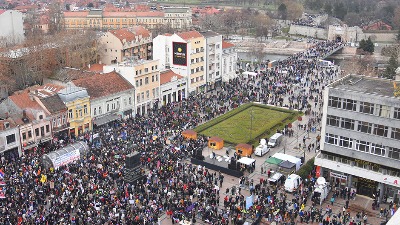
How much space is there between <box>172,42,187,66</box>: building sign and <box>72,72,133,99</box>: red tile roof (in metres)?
11.6

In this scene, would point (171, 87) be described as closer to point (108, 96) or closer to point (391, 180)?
point (108, 96)

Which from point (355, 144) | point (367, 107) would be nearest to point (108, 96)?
point (355, 144)

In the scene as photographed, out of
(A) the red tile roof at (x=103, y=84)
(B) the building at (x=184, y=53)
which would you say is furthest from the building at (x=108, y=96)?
(B) the building at (x=184, y=53)

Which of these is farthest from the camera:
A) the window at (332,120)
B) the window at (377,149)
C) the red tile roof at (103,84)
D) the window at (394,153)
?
the red tile roof at (103,84)

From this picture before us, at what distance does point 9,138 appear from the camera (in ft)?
142

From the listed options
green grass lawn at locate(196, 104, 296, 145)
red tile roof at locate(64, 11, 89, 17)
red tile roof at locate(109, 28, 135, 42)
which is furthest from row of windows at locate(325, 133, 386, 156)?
red tile roof at locate(64, 11, 89, 17)

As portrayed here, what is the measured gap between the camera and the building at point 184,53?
219 ft

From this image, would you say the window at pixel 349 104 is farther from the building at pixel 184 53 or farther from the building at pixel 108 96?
the building at pixel 184 53

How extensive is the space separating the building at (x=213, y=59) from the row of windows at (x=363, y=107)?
34481 mm

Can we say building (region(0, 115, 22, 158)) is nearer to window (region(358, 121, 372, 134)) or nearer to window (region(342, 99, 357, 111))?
window (region(342, 99, 357, 111))

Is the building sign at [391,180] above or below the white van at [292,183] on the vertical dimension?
above

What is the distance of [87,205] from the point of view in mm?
33625

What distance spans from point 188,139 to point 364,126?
18875 millimetres

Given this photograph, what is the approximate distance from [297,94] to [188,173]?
33.6m
